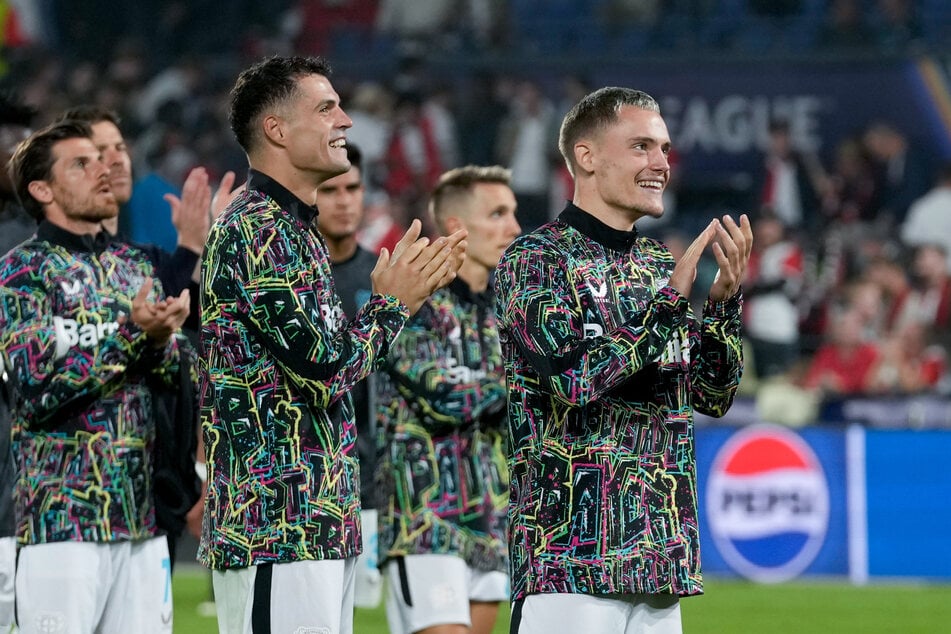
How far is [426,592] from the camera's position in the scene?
6.43m

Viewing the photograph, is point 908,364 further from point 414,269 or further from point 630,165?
point 414,269

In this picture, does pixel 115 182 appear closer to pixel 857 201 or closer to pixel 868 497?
pixel 868 497

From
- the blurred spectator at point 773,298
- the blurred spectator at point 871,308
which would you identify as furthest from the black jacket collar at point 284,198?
the blurred spectator at point 871,308

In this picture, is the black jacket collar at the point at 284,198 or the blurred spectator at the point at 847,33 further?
the blurred spectator at the point at 847,33

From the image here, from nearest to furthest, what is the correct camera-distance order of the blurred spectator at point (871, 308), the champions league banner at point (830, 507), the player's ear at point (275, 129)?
the player's ear at point (275, 129), the champions league banner at point (830, 507), the blurred spectator at point (871, 308)

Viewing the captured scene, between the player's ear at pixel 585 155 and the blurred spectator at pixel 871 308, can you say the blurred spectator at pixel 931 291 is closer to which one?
the blurred spectator at pixel 871 308

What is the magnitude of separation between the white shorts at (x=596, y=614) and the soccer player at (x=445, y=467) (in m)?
1.97

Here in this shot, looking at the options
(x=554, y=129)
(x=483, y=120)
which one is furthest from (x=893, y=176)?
(x=483, y=120)

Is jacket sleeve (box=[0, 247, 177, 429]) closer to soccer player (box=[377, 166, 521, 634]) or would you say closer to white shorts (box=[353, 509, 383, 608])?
soccer player (box=[377, 166, 521, 634])

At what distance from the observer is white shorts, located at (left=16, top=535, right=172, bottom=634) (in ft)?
16.7

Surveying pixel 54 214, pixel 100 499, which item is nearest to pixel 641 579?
pixel 100 499

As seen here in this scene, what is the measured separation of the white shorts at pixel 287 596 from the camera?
4.20 meters

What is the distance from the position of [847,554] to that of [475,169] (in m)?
5.57

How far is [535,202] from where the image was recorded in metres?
16.5
